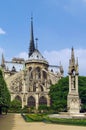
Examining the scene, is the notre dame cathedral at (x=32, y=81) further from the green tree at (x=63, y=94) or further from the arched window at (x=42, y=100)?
the green tree at (x=63, y=94)

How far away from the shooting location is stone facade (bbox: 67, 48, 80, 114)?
51.0 m

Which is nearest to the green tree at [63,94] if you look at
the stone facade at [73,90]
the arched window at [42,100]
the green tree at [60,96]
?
the green tree at [60,96]

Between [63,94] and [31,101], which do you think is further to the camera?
[31,101]

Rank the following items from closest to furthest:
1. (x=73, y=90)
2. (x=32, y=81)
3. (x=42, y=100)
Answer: (x=73, y=90) < (x=42, y=100) < (x=32, y=81)

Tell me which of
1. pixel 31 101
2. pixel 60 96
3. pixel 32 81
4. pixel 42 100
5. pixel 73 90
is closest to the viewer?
pixel 73 90

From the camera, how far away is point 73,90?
A: 52.6m

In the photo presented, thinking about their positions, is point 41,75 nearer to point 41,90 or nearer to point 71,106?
point 41,90

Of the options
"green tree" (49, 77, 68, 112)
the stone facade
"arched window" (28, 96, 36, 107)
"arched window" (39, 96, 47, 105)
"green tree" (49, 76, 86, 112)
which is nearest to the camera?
the stone facade

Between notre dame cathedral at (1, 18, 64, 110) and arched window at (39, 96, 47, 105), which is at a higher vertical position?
notre dame cathedral at (1, 18, 64, 110)

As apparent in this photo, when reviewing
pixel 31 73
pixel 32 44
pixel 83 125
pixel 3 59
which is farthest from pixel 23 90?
pixel 83 125

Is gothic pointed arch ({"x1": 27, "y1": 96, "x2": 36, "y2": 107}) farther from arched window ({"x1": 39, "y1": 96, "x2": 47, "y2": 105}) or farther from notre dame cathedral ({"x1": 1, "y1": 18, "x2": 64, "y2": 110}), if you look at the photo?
arched window ({"x1": 39, "y1": 96, "x2": 47, "y2": 105})

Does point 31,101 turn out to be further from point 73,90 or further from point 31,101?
point 73,90

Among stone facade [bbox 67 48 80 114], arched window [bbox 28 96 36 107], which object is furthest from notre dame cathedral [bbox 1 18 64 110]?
stone facade [bbox 67 48 80 114]

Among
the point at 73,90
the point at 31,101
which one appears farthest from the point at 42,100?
the point at 73,90
